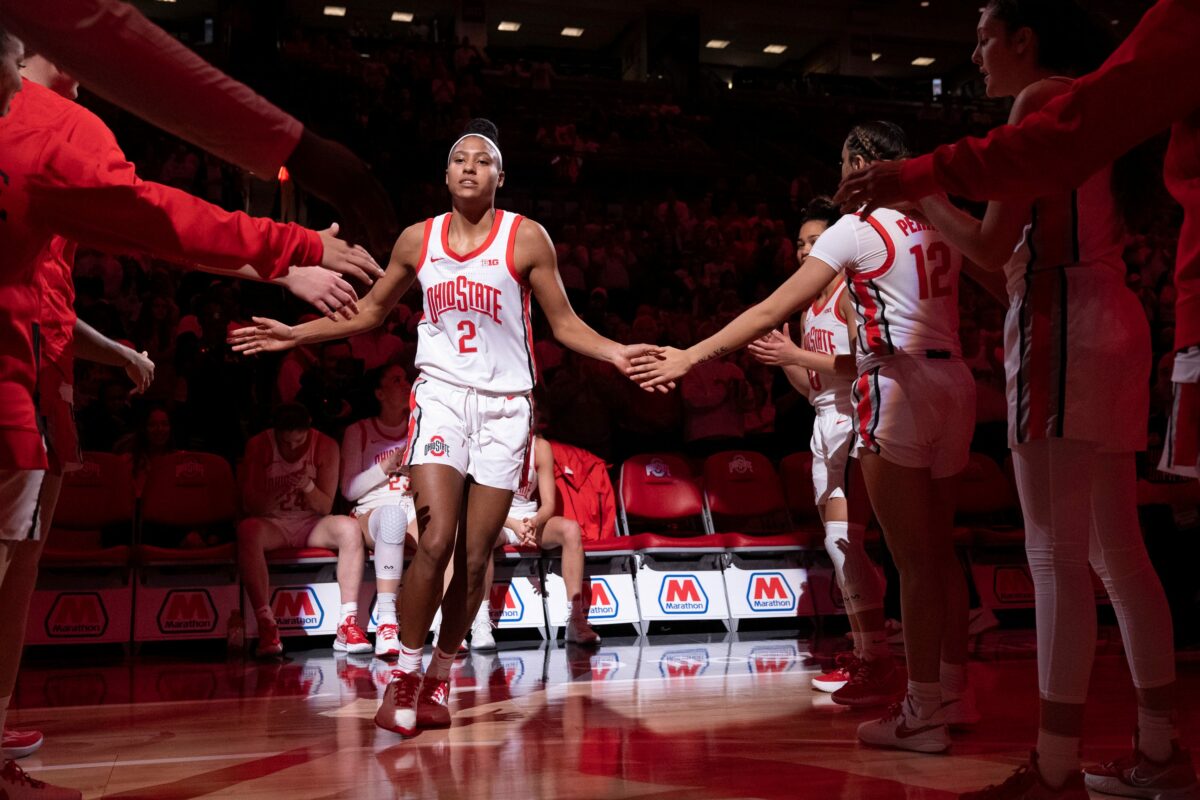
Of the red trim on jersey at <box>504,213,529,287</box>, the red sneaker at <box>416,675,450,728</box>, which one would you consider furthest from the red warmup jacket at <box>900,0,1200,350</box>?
the red sneaker at <box>416,675,450,728</box>

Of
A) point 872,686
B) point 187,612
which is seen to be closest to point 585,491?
point 187,612

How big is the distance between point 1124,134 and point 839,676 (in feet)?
10.5

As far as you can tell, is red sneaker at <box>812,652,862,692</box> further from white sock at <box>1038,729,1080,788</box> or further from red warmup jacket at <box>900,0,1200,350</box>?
red warmup jacket at <box>900,0,1200,350</box>

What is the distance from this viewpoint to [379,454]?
7.16m

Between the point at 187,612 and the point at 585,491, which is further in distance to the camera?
the point at 585,491

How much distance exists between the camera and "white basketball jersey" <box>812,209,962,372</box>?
3.74 meters

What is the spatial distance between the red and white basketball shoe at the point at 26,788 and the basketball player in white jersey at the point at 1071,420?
2406 millimetres

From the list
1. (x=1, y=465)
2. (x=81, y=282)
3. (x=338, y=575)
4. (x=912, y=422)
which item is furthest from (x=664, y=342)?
(x=1, y=465)

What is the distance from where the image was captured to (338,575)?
665 centimetres

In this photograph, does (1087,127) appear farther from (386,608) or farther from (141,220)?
(386,608)

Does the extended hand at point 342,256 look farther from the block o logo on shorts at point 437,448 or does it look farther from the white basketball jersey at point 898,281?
the white basketball jersey at point 898,281

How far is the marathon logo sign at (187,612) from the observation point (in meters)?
6.70

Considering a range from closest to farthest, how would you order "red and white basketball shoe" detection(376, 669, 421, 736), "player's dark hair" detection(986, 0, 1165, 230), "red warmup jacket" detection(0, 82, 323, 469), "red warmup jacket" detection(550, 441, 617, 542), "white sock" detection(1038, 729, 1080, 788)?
1. "red warmup jacket" detection(0, 82, 323, 469)
2. "white sock" detection(1038, 729, 1080, 788)
3. "player's dark hair" detection(986, 0, 1165, 230)
4. "red and white basketball shoe" detection(376, 669, 421, 736)
5. "red warmup jacket" detection(550, 441, 617, 542)

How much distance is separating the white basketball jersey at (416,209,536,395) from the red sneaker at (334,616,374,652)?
108 inches
